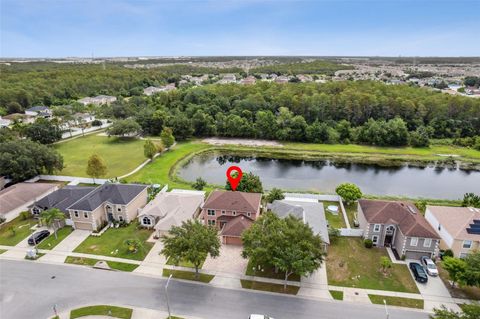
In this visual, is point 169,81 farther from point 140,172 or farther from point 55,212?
point 55,212

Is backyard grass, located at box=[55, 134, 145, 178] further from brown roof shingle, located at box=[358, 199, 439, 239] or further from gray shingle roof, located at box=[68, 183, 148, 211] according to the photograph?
brown roof shingle, located at box=[358, 199, 439, 239]

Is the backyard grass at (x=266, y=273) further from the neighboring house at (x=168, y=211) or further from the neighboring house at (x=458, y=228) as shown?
the neighboring house at (x=458, y=228)

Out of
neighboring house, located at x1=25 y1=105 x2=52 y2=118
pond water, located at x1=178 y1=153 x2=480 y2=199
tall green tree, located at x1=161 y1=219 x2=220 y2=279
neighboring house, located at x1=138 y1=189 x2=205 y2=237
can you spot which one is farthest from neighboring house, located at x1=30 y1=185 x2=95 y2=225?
neighboring house, located at x1=25 y1=105 x2=52 y2=118

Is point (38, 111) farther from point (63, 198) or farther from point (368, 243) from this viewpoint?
point (368, 243)

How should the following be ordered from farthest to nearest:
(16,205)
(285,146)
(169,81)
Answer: (169,81)
(285,146)
(16,205)

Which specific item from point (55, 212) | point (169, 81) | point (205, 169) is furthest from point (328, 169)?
point (169, 81)
